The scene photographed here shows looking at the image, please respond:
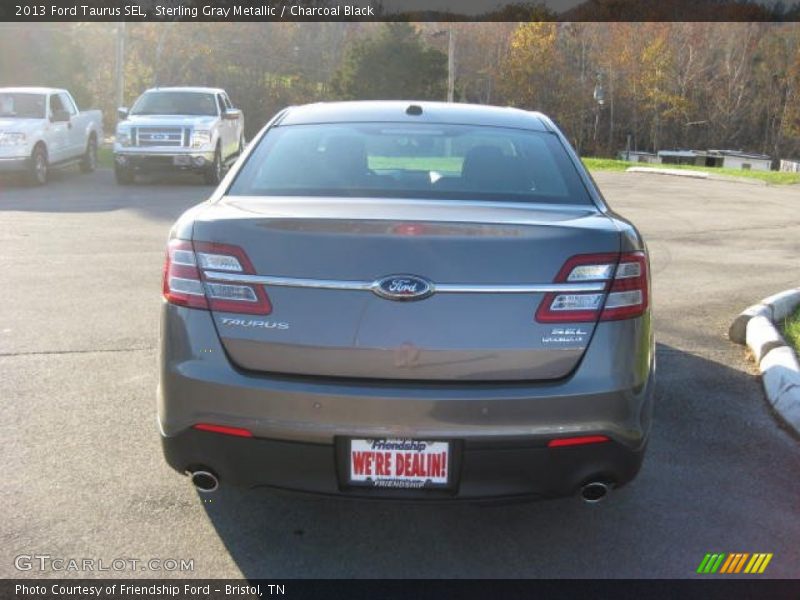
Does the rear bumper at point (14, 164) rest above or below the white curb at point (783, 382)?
above

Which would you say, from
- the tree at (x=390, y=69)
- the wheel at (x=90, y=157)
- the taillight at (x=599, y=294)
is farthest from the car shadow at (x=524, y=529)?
the tree at (x=390, y=69)

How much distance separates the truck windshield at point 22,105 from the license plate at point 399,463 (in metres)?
16.9

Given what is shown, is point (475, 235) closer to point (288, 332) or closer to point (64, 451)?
point (288, 332)

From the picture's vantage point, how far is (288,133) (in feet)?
13.6

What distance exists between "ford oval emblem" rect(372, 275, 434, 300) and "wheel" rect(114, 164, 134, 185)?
650 inches

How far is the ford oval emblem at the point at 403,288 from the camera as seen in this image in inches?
113

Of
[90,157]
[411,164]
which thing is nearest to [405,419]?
[411,164]

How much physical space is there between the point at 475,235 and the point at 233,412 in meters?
1.03

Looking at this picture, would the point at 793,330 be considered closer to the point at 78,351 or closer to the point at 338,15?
the point at 78,351

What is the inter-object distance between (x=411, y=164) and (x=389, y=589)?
6.39 feet

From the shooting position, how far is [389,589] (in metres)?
3.09

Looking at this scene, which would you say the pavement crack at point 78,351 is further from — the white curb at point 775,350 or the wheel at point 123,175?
the wheel at point 123,175

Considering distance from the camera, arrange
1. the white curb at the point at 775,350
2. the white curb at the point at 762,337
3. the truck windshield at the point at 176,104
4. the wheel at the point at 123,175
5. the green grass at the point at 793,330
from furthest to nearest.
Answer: the truck windshield at the point at 176,104 < the wheel at the point at 123,175 < the green grass at the point at 793,330 < the white curb at the point at 762,337 < the white curb at the point at 775,350

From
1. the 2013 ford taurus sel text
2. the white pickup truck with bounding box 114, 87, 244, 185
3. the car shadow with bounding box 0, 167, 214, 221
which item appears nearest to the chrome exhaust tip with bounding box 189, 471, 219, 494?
the 2013 ford taurus sel text
